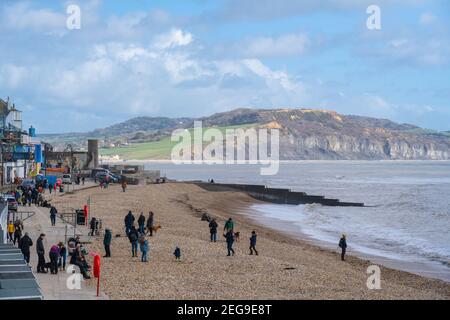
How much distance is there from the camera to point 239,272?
22.3 metres

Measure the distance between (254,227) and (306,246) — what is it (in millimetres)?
8443

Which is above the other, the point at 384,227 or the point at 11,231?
the point at 11,231

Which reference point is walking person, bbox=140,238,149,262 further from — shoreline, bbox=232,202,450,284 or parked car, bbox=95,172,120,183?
parked car, bbox=95,172,120,183

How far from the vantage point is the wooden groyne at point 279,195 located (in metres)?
68.1

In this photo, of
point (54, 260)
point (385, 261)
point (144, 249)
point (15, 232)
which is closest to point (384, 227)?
point (385, 261)

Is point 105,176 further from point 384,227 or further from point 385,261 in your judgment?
point 385,261

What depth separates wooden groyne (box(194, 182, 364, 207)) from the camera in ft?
224

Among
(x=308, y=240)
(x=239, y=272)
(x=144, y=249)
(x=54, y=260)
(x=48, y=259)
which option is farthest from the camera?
(x=308, y=240)

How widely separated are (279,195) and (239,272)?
5197 cm

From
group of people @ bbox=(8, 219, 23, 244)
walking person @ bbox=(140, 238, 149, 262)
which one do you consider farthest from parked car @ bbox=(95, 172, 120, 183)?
walking person @ bbox=(140, 238, 149, 262)

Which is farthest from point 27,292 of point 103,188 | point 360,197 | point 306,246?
point 360,197

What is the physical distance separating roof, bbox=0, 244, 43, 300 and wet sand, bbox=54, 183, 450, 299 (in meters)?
2.51

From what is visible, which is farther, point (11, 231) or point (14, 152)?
point (14, 152)

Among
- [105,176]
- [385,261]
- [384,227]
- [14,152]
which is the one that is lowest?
[385,261]
